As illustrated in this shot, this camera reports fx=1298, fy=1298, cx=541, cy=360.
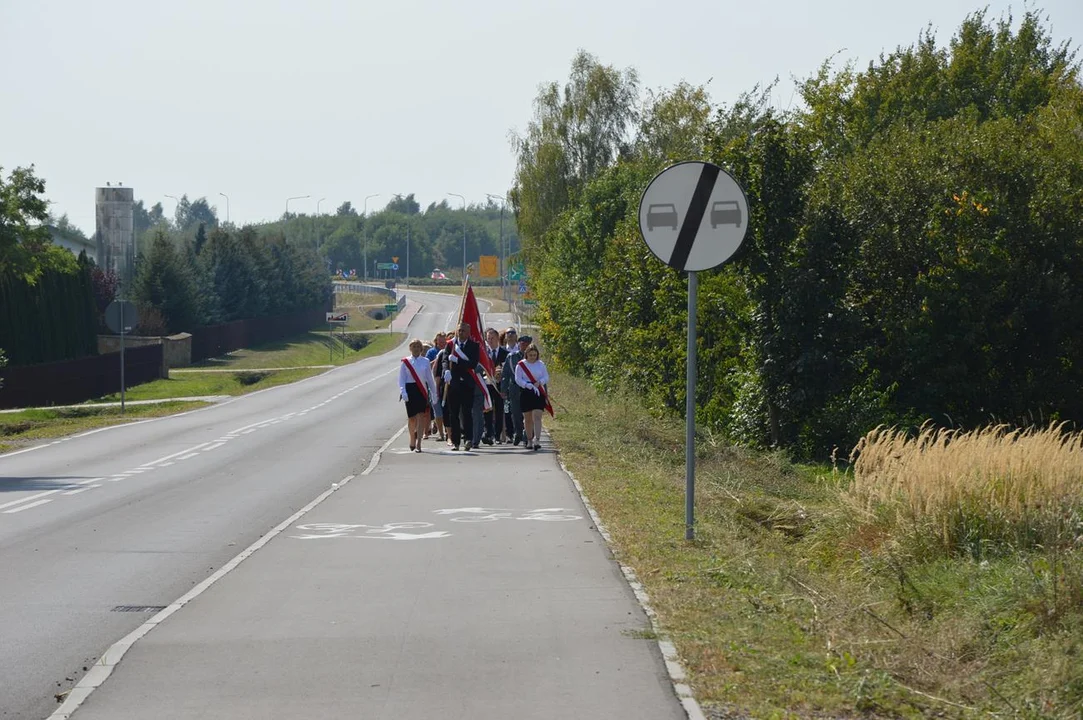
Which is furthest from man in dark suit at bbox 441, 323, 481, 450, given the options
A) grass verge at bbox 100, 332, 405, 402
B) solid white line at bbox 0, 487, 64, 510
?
grass verge at bbox 100, 332, 405, 402

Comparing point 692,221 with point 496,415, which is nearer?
point 692,221

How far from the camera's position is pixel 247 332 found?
83.2m

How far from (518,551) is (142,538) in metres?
3.82

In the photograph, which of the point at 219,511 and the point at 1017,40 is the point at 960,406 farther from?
the point at 1017,40

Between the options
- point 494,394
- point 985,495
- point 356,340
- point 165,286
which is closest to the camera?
point 985,495

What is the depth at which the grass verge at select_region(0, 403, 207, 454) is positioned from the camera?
26.1m

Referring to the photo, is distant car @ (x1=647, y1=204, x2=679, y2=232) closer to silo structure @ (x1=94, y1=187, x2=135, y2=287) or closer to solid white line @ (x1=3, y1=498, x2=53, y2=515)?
solid white line @ (x1=3, y1=498, x2=53, y2=515)

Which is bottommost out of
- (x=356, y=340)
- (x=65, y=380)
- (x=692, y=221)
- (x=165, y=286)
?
(x=356, y=340)

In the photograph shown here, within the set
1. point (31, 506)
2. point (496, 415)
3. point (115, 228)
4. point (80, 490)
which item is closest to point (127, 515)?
point (31, 506)

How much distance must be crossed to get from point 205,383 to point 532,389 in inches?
1536

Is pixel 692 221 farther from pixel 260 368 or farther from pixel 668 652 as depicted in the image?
pixel 260 368

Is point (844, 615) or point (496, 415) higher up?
point (844, 615)

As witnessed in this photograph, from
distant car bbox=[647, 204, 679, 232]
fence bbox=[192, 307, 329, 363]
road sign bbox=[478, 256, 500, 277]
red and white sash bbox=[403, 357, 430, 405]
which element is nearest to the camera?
distant car bbox=[647, 204, 679, 232]

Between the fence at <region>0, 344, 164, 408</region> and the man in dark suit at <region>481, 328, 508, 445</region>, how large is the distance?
19.6 meters
